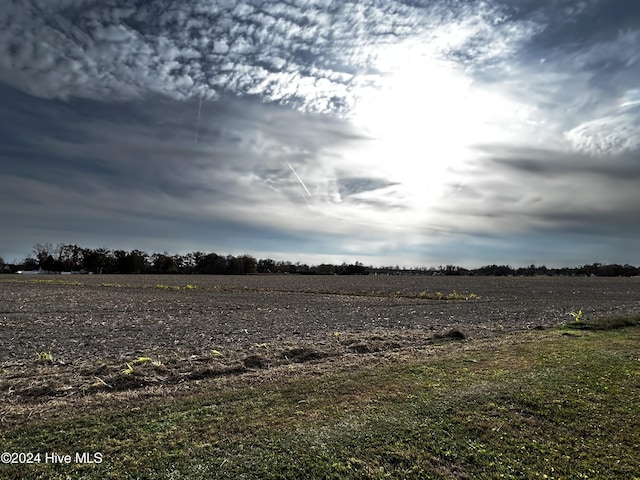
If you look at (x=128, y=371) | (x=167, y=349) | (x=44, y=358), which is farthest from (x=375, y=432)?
(x=44, y=358)

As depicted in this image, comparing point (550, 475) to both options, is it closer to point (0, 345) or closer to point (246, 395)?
point (246, 395)

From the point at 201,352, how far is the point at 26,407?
525 cm

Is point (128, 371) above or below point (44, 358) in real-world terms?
above

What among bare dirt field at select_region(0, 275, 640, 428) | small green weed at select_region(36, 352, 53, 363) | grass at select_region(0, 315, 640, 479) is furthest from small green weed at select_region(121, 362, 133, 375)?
small green weed at select_region(36, 352, 53, 363)

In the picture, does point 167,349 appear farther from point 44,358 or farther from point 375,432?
point 375,432

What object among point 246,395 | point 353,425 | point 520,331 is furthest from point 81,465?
point 520,331

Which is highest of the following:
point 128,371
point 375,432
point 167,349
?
point 375,432

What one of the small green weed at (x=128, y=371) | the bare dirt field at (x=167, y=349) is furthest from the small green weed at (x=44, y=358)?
the small green weed at (x=128, y=371)

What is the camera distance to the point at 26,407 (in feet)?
22.8

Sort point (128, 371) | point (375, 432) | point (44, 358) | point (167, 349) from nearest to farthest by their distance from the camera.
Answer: point (375, 432), point (128, 371), point (44, 358), point (167, 349)

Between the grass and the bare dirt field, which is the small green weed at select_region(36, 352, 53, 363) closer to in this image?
the bare dirt field

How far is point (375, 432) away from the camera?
18.4 ft

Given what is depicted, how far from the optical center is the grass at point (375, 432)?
15.5 ft

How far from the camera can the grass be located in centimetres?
473
